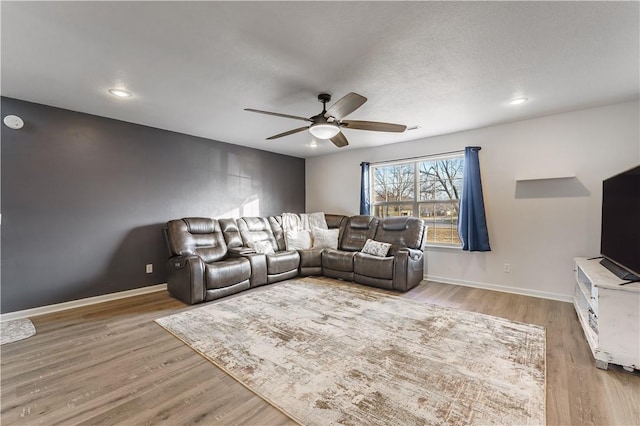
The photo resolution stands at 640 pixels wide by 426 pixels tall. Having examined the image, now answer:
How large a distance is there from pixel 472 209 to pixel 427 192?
888 millimetres

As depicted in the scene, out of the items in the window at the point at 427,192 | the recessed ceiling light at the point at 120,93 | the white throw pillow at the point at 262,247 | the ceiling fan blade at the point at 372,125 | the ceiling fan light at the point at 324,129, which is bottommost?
the white throw pillow at the point at 262,247

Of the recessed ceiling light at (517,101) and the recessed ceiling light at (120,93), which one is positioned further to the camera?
the recessed ceiling light at (517,101)

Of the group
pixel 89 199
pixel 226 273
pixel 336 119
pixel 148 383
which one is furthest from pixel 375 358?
pixel 89 199

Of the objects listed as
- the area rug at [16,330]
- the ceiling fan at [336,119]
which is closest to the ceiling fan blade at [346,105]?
the ceiling fan at [336,119]

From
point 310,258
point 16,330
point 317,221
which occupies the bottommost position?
point 16,330

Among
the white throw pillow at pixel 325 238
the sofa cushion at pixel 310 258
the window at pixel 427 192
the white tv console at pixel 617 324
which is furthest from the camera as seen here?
the white throw pillow at pixel 325 238

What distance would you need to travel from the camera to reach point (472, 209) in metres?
4.14

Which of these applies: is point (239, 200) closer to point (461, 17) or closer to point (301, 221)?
point (301, 221)

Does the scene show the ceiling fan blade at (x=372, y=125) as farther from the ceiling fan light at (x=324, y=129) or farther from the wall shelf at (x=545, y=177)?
the wall shelf at (x=545, y=177)

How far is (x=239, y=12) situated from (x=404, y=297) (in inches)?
139

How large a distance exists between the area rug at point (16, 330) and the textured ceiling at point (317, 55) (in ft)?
7.94

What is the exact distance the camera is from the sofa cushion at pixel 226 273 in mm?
3546

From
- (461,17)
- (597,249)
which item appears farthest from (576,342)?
(461,17)

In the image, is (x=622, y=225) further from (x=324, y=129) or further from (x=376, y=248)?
(x=324, y=129)
